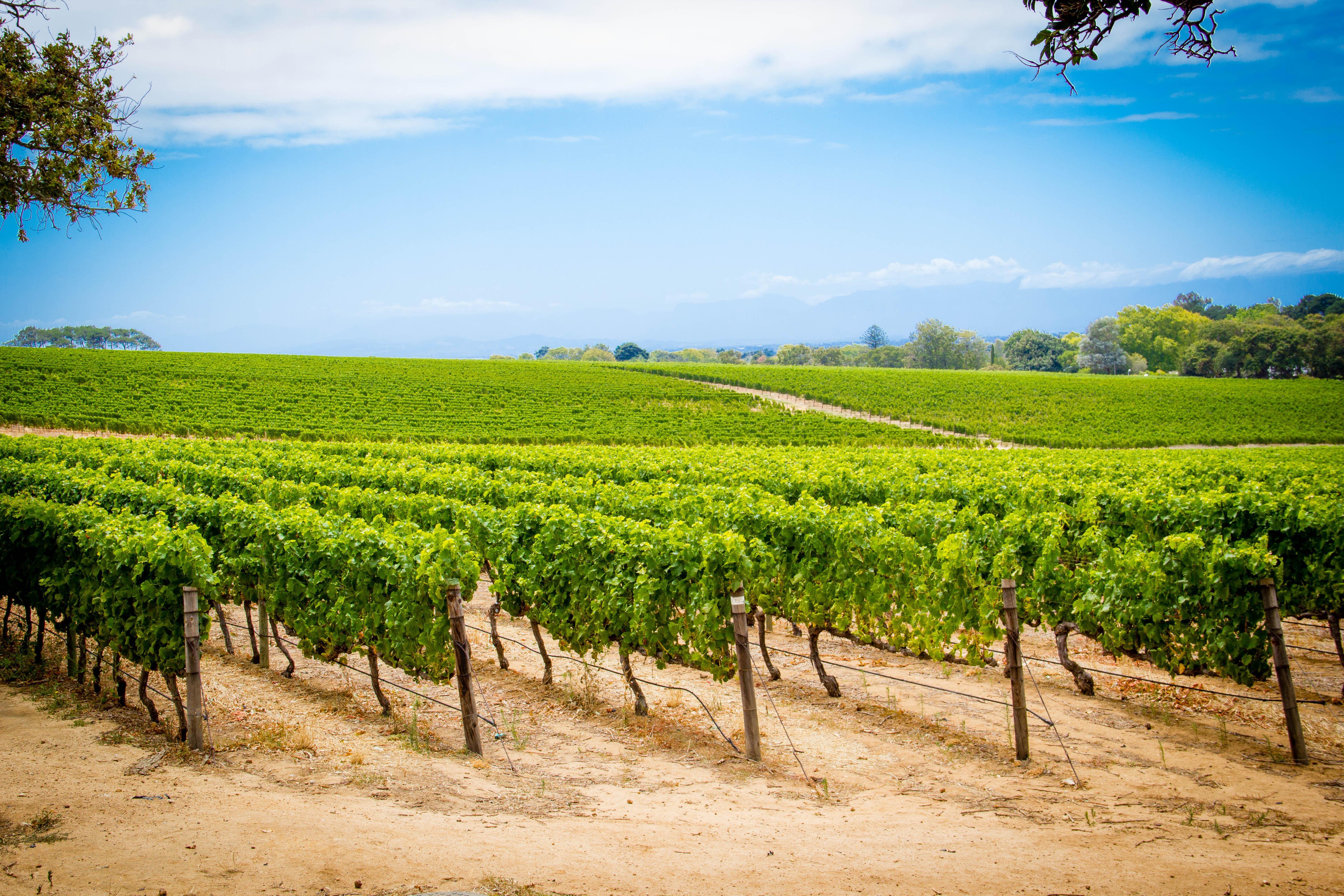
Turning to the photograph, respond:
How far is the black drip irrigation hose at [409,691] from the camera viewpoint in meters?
9.18

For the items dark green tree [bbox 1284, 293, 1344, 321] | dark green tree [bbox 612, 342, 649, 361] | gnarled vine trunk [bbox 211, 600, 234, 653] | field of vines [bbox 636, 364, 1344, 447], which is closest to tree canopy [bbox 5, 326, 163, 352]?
dark green tree [bbox 612, 342, 649, 361]

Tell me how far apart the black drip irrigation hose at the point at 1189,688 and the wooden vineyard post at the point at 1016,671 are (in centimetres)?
136

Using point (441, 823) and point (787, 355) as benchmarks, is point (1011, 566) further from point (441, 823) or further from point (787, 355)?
point (787, 355)

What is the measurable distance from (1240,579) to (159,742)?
38.7 feet

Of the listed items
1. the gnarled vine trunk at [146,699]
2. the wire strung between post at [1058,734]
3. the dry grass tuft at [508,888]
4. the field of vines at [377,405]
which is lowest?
the wire strung between post at [1058,734]

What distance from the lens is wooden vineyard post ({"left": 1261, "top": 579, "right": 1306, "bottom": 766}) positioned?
754 cm

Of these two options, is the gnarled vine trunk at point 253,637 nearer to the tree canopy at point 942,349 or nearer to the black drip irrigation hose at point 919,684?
the black drip irrigation hose at point 919,684

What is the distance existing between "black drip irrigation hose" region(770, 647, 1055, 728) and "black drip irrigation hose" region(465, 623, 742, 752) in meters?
1.53

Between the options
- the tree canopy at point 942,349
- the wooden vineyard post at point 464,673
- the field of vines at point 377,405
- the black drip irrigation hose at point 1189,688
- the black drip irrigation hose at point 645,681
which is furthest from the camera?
the tree canopy at point 942,349

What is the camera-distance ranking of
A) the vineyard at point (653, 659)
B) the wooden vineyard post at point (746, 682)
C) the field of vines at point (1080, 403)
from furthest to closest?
the field of vines at point (1080, 403) → the wooden vineyard post at point (746, 682) → the vineyard at point (653, 659)

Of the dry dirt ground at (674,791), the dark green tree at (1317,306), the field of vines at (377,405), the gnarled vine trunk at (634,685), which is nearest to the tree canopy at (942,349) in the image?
the dark green tree at (1317,306)

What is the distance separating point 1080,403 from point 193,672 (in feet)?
215

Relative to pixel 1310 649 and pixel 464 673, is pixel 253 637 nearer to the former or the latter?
pixel 464 673

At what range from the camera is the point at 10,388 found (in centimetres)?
4450
